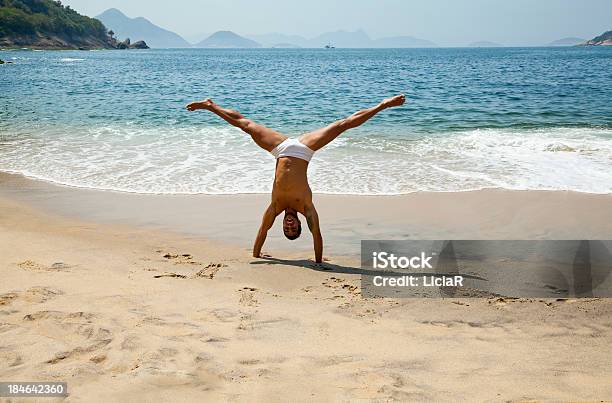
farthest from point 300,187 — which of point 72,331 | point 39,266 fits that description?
point 72,331

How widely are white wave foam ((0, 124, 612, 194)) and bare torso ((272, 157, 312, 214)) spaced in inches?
132

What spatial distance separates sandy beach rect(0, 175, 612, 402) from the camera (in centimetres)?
377

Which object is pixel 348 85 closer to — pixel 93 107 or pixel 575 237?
pixel 93 107

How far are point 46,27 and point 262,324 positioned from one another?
146 metres

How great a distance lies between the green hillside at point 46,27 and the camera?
396 feet

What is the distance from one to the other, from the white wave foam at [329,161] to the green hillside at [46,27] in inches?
4756

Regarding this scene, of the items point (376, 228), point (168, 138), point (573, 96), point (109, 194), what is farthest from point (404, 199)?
point (573, 96)

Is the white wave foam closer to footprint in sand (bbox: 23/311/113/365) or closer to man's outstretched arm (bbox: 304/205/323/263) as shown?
man's outstretched arm (bbox: 304/205/323/263)

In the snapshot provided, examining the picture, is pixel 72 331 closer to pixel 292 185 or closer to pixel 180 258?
pixel 180 258

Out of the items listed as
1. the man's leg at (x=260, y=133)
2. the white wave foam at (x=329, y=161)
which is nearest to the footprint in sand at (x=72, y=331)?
the man's leg at (x=260, y=133)

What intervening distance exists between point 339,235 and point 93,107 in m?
18.1

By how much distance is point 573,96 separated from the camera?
2784cm

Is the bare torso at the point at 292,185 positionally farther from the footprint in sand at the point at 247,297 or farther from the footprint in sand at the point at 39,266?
the footprint in sand at the point at 39,266

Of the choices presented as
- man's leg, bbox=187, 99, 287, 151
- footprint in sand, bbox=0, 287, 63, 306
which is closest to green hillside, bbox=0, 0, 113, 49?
man's leg, bbox=187, 99, 287, 151
